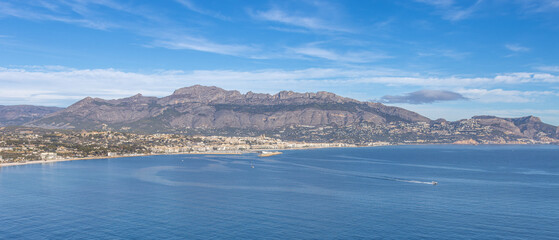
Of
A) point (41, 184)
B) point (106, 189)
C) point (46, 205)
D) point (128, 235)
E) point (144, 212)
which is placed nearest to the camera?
point (128, 235)

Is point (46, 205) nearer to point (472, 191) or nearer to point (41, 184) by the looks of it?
point (41, 184)

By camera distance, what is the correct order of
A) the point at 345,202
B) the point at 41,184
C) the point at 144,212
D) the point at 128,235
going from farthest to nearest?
the point at 41,184 → the point at 345,202 → the point at 144,212 → the point at 128,235

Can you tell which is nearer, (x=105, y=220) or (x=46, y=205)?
(x=105, y=220)

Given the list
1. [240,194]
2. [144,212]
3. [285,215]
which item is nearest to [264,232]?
[285,215]

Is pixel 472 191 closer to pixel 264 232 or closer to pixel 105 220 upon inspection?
pixel 264 232

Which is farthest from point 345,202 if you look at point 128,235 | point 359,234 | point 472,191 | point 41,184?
point 41,184

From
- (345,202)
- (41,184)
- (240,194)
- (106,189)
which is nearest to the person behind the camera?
(345,202)

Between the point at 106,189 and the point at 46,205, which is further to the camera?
the point at 106,189

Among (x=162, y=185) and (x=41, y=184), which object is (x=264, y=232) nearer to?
(x=162, y=185)

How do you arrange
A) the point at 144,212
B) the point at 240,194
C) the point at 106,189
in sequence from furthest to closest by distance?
the point at 106,189 < the point at 240,194 < the point at 144,212
